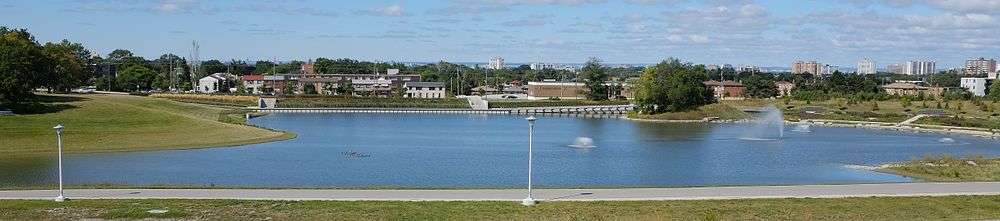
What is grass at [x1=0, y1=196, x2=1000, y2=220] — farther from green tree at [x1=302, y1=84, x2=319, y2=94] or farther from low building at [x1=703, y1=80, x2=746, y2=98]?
low building at [x1=703, y1=80, x2=746, y2=98]

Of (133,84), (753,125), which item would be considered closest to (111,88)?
(133,84)

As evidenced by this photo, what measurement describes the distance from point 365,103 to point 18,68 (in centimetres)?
5606

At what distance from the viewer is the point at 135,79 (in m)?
127

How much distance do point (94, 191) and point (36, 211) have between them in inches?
146

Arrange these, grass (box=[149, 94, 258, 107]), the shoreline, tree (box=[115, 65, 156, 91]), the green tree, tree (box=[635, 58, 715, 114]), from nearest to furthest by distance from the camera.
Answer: the shoreline
tree (box=[635, 58, 715, 114])
grass (box=[149, 94, 258, 107])
tree (box=[115, 65, 156, 91])
the green tree

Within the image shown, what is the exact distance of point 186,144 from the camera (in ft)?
164

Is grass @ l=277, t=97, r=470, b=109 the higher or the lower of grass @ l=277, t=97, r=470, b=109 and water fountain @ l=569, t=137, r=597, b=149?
the higher

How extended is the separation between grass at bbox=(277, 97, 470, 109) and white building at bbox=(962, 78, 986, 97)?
323ft

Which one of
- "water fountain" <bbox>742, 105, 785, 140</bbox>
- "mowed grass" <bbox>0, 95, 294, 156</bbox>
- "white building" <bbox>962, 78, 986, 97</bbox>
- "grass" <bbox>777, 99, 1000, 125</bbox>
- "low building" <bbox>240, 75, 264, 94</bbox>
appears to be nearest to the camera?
"mowed grass" <bbox>0, 95, 294, 156</bbox>

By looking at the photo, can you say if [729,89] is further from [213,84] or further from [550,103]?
[213,84]

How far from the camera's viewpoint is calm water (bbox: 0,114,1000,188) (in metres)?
33.7

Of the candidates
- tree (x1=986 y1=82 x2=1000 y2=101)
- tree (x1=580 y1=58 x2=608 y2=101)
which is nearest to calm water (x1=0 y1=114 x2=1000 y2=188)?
tree (x1=986 y1=82 x2=1000 y2=101)

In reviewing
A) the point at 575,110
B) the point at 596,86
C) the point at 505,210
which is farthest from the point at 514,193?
the point at 596,86

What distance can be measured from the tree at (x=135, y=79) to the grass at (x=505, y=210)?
4309 inches
